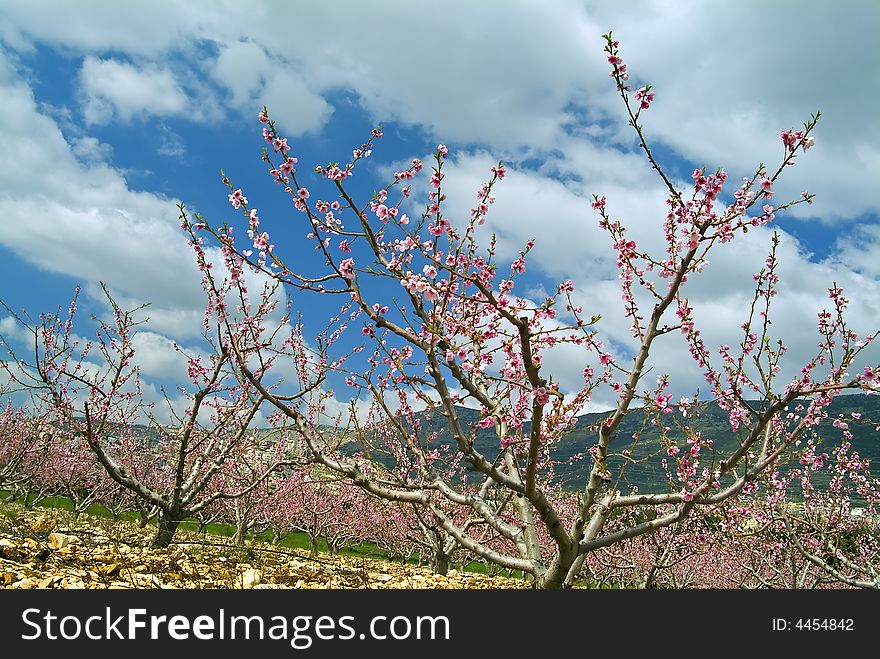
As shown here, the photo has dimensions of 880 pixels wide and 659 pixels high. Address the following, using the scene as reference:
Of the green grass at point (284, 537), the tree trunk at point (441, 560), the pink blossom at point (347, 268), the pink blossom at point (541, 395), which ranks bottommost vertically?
the green grass at point (284, 537)

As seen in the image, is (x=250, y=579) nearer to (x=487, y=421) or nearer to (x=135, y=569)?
(x=135, y=569)

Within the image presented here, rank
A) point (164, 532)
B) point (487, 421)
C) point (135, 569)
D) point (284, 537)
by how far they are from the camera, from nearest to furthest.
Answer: point (487, 421) < point (135, 569) < point (164, 532) < point (284, 537)

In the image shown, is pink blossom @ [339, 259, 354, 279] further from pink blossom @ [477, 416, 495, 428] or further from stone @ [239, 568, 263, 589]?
stone @ [239, 568, 263, 589]

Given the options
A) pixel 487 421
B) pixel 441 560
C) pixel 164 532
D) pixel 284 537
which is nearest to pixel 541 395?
pixel 487 421

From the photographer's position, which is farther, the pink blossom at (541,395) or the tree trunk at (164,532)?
the tree trunk at (164,532)

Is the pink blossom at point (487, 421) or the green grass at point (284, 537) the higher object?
the pink blossom at point (487, 421)

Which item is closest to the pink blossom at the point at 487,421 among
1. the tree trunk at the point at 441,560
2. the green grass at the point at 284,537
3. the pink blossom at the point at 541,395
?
the pink blossom at the point at 541,395

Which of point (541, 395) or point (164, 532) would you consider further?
point (164, 532)

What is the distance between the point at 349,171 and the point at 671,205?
3.31 meters

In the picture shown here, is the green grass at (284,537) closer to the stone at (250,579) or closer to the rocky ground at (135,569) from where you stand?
the rocky ground at (135,569)

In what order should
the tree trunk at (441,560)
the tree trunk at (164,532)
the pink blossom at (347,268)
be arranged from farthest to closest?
the tree trunk at (441,560) < the tree trunk at (164,532) < the pink blossom at (347,268)

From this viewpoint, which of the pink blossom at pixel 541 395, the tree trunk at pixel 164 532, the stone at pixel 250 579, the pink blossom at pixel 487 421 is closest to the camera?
the pink blossom at pixel 541 395

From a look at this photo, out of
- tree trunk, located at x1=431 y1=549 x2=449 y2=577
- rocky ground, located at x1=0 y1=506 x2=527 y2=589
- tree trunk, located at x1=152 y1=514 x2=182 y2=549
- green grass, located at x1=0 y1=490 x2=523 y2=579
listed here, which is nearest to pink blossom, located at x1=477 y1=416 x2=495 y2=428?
rocky ground, located at x1=0 y1=506 x2=527 y2=589

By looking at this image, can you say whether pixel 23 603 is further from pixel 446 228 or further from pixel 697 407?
pixel 697 407
